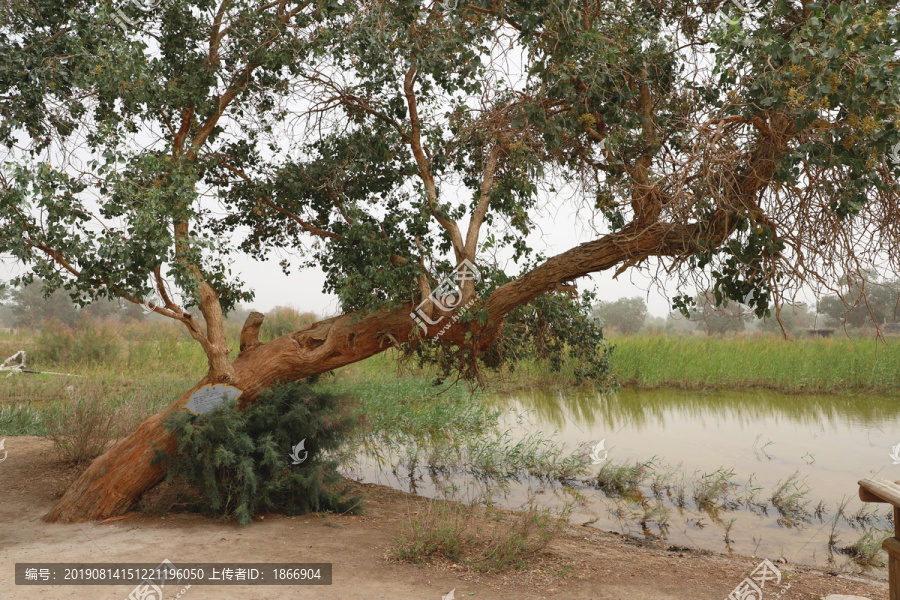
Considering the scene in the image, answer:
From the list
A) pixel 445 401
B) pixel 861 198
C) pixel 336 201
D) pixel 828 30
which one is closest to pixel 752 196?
pixel 861 198

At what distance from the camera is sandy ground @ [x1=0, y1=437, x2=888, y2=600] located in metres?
3.62

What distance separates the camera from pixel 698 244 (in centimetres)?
395

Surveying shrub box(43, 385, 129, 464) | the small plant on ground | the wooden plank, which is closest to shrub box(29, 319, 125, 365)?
shrub box(43, 385, 129, 464)

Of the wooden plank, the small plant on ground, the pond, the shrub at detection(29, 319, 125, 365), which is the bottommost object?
the pond

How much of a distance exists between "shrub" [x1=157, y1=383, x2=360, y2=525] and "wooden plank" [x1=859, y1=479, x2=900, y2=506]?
3758 mm

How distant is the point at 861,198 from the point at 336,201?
4.28 metres

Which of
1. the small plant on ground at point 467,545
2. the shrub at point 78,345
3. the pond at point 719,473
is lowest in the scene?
the pond at point 719,473

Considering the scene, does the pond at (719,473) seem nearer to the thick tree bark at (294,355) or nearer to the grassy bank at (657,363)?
the grassy bank at (657,363)

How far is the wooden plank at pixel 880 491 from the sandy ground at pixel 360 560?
1047 mm

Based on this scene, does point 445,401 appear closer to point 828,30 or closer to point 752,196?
point 752,196

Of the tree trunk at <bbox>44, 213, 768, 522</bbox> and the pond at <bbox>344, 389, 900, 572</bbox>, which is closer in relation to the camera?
the tree trunk at <bbox>44, 213, 768, 522</bbox>

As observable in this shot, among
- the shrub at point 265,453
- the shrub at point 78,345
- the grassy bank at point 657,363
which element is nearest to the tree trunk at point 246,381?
the shrub at point 265,453

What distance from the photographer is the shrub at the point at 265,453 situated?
16.5 ft

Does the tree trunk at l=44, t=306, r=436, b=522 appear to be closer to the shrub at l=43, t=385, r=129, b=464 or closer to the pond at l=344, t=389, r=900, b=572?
the shrub at l=43, t=385, r=129, b=464
